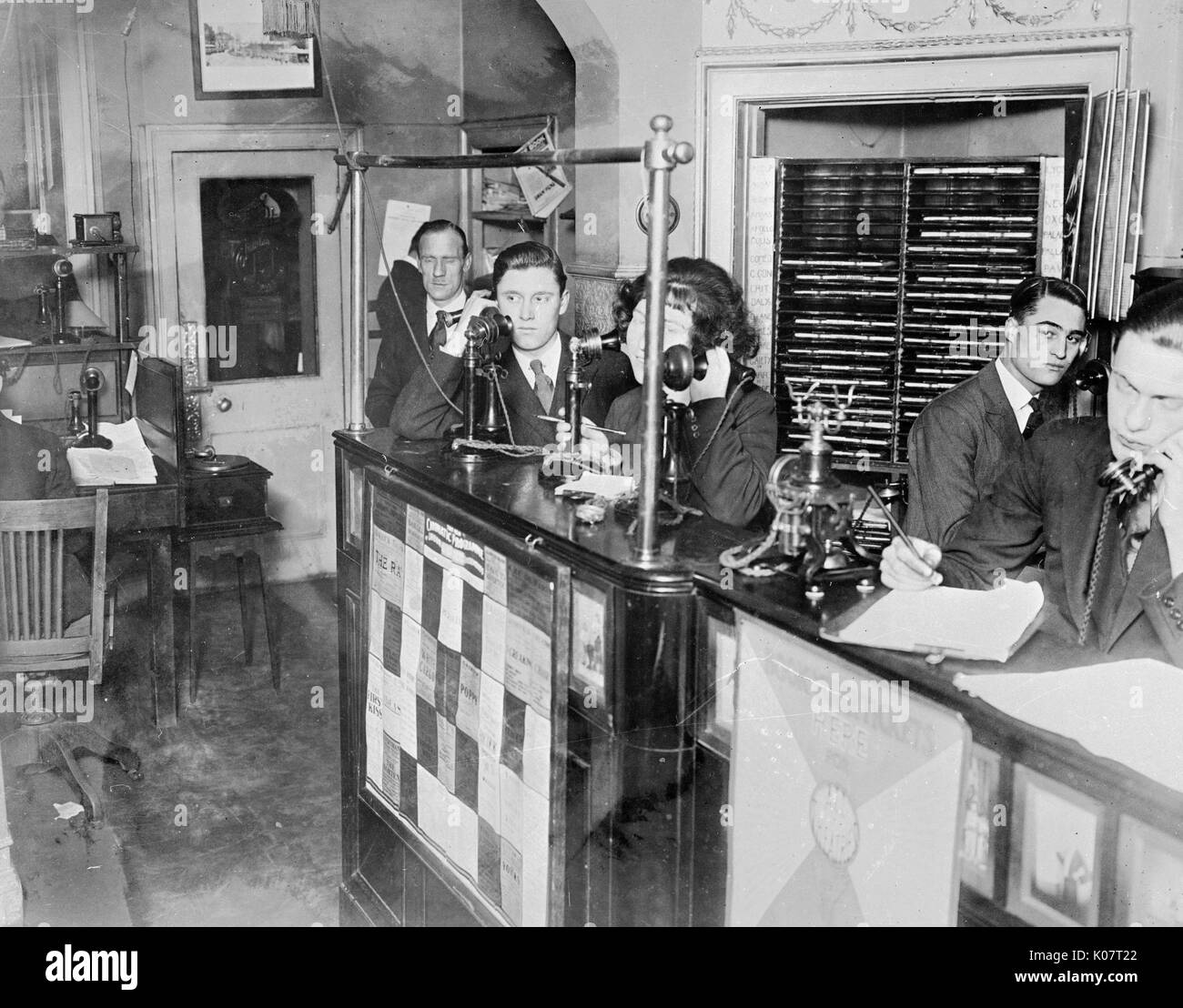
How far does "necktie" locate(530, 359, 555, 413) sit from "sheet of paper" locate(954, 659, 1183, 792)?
6.12 ft

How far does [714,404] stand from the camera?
10.7 feet

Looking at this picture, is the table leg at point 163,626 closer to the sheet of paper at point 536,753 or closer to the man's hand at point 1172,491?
the sheet of paper at point 536,753

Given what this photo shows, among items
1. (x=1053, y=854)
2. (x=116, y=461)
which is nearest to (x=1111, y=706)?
(x=1053, y=854)

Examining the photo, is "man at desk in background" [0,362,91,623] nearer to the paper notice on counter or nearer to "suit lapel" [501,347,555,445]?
"suit lapel" [501,347,555,445]

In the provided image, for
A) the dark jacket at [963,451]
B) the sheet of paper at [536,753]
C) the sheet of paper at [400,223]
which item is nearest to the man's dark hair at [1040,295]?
the dark jacket at [963,451]

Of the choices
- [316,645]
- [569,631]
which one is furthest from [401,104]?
[569,631]

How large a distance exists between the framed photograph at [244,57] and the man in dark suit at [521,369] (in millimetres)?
3557

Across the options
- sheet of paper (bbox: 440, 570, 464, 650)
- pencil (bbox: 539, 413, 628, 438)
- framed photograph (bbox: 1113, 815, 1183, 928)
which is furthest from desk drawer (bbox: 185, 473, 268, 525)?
framed photograph (bbox: 1113, 815, 1183, 928)

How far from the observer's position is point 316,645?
636cm

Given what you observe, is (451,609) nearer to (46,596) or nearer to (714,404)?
(714,404)

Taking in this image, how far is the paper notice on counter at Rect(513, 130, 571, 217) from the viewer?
6.54m

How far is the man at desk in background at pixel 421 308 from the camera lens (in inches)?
188

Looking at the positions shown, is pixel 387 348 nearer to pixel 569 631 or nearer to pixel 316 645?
pixel 316 645

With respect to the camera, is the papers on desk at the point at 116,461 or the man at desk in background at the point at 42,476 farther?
the papers on desk at the point at 116,461
